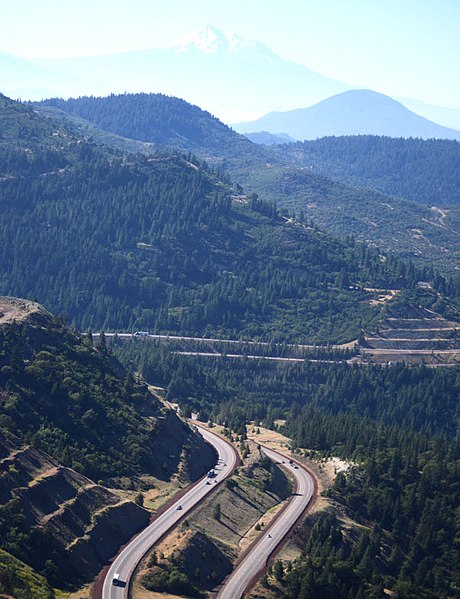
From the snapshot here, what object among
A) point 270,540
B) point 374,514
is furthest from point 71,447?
point 374,514

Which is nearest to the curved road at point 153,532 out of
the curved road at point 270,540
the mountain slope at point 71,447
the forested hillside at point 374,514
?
the mountain slope at point 71,447

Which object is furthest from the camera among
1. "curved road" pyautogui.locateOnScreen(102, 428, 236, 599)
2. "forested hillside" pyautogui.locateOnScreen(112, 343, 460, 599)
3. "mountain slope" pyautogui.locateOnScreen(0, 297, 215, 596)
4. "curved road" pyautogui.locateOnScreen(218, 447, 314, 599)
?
"forested hillside" pyautogui.locateOnScreen(112, 343, 460, 599)

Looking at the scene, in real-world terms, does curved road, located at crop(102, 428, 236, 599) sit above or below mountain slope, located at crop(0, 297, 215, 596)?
below

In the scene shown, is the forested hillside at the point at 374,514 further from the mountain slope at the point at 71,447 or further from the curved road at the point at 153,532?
the mountain slope at the point at 71,447

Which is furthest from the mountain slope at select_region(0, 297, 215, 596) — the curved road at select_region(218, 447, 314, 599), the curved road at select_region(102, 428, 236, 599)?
the curved road at select_region(218, 447, 314, 599)

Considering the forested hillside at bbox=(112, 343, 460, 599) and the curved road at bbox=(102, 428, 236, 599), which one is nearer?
the curved road at bbox=(102, 428, 236, 599)

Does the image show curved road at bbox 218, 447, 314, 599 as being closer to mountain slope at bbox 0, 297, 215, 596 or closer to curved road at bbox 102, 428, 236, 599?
curved road at bbox 102, 428, 236, 599

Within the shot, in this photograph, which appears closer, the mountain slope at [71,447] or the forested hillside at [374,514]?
the mountain slope at [71,447]
